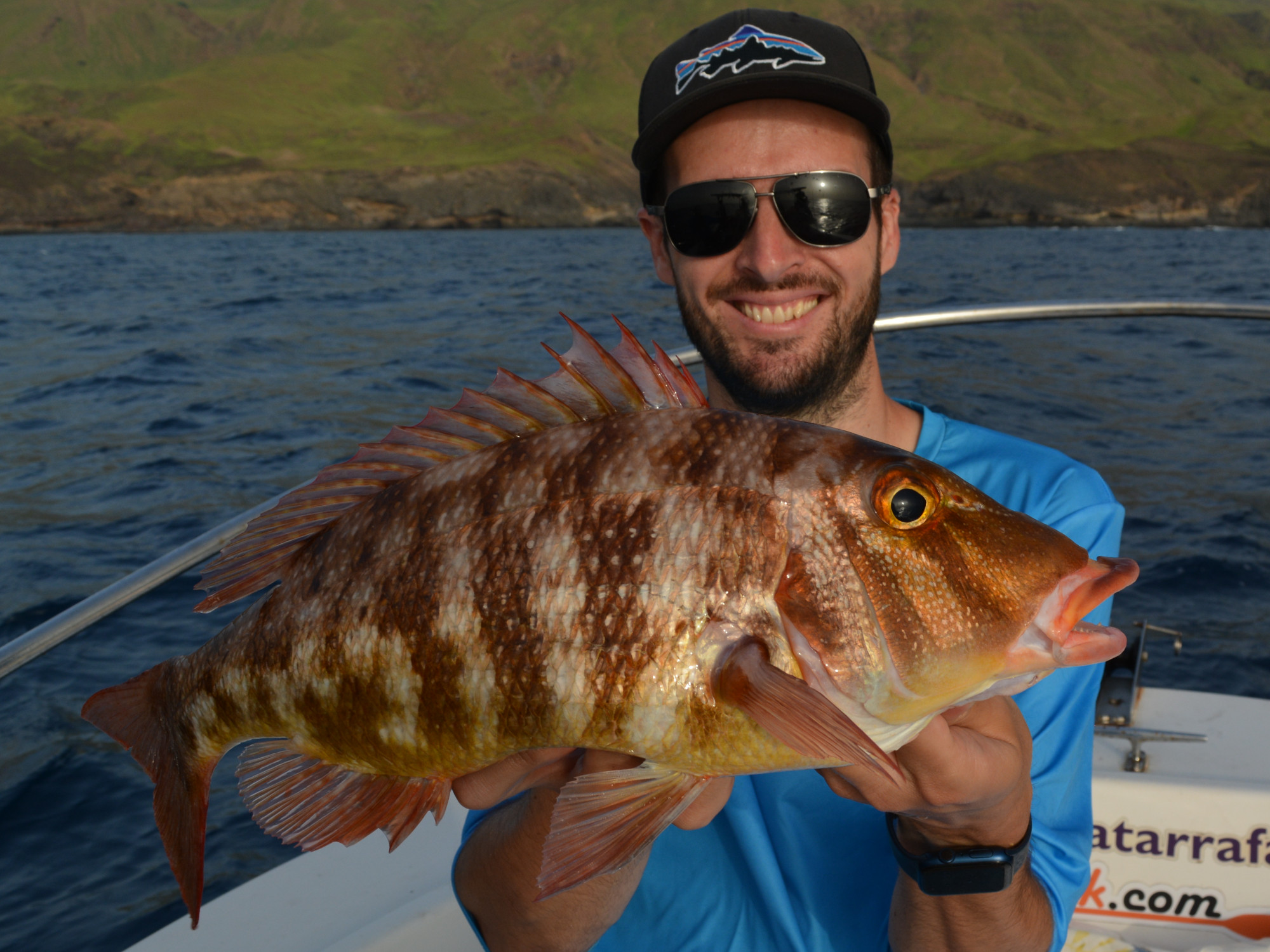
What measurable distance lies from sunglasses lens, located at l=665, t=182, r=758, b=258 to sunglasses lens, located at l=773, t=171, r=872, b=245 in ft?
0.33

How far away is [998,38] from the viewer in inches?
7288

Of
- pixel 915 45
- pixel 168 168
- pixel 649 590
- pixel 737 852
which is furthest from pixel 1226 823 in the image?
pixel 915 45

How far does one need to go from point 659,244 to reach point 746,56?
69 cm

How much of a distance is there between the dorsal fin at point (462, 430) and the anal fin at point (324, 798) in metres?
0.33

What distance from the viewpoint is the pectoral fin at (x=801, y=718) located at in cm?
129

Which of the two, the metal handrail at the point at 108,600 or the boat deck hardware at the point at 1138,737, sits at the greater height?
the metal handrail at the point at 108,600

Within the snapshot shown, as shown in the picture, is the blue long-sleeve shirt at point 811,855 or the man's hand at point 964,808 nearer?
the man's hand at point 964,808

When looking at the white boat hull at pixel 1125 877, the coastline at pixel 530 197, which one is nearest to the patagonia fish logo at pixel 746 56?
the white boat hull at pixel 1125 877

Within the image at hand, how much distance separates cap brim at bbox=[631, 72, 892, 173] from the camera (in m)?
2.59

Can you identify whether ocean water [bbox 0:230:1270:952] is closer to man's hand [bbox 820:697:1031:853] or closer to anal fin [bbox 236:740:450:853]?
anal fin [bbox 236:740:450:853]

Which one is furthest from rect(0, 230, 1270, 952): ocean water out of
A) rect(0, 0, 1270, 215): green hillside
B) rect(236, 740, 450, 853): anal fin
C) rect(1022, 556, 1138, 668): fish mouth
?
rect(0, 0, 1270, 215): green hillside

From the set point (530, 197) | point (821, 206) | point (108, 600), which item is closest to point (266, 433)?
point (108, 600)

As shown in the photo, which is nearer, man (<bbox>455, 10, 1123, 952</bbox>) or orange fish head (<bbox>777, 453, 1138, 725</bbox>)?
orange fish head (<bbox>777, 453, 1138, 725</bbox>)

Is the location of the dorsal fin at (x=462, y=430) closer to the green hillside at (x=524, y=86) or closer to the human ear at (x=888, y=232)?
the human ear at (x=888, y=232)
